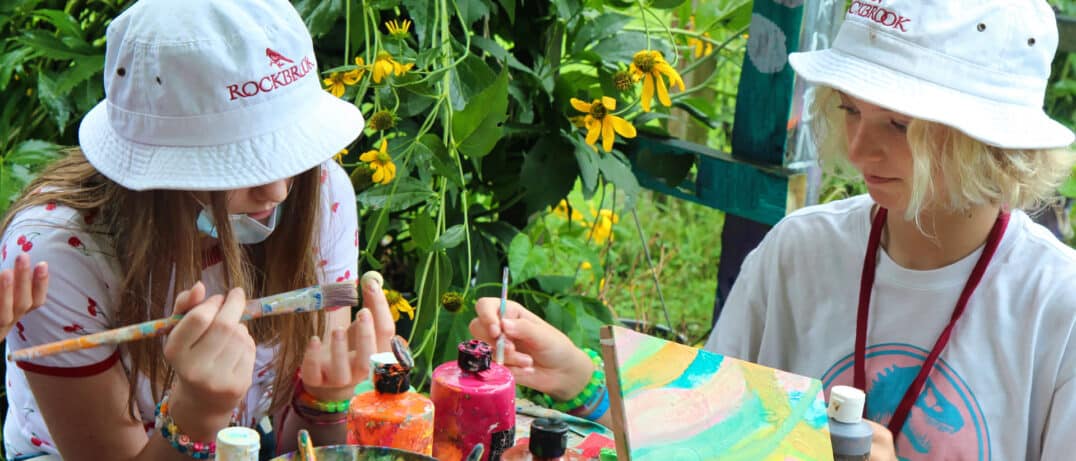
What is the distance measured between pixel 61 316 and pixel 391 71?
0.55 m

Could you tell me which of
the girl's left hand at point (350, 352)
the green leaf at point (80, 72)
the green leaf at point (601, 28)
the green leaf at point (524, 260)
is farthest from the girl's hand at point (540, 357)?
the green leaf at point (80, 72)

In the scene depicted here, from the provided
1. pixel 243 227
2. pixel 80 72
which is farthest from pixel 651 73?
pixel 80 72

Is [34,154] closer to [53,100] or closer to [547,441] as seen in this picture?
[53,100]

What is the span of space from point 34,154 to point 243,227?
2.47ft

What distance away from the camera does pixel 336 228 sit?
136 centimetres

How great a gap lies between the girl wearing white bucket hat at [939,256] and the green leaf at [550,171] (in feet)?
1.74

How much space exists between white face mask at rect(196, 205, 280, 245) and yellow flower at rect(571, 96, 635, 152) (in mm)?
565

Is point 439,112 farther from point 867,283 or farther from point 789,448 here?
point 789,448

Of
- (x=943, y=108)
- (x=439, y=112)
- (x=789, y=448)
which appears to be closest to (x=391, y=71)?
(x=439, y=112)

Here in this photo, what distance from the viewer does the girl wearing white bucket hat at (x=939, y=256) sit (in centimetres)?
110

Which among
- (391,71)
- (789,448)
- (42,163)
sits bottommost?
(42,163)

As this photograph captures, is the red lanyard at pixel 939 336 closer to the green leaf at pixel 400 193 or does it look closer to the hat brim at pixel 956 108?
the hat brim at pixel 956 108

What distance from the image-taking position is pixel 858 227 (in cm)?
135

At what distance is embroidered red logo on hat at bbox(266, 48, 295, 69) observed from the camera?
1.00 m
